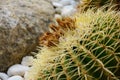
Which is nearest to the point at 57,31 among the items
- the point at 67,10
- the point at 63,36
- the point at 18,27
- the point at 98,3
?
the point at 63,36

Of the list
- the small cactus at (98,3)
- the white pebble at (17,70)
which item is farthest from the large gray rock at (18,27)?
the small cactus at (98,3)

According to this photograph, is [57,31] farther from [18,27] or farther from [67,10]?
[67,10]

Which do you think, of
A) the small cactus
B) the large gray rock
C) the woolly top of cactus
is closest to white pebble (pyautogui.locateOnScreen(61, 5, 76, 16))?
the large gray rock

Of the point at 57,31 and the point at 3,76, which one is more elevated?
the point at 3,76

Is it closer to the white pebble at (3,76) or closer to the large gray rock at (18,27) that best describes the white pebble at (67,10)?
the large gray rock at (18,27)

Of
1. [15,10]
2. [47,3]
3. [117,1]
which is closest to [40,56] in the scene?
[117,1]

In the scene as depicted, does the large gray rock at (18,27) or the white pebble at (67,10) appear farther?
the white pebble at (67,10)

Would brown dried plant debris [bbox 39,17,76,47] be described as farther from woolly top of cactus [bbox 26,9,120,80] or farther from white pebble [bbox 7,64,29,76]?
white pebble [bbox 7,64,29,76]
